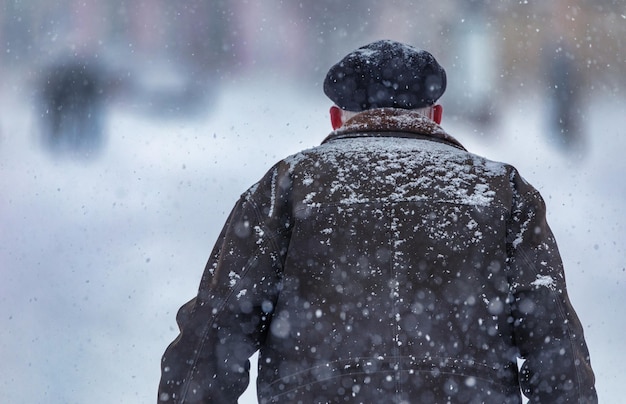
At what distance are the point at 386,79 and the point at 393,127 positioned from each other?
→ 9.6 inches

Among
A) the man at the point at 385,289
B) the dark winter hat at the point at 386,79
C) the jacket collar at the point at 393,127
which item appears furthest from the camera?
the dark winter hat at the point at 386,79

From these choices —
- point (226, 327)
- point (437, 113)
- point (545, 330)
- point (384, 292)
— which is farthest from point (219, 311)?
point (437, 113)

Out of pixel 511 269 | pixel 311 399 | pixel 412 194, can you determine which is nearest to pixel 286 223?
pixel 412 194

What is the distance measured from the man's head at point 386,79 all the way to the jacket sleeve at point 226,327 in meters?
0.64

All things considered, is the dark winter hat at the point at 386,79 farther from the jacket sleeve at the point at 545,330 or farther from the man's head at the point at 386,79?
the jacket sleeve at the point at 545,330

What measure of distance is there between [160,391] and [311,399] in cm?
46

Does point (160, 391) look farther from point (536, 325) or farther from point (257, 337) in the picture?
point (536, 325)

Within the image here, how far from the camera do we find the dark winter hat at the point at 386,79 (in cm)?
259

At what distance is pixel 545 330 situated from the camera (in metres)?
2.20

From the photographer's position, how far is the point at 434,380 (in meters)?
2.04

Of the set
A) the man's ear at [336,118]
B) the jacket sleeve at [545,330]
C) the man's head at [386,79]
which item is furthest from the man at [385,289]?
the man's ear at [336,118]

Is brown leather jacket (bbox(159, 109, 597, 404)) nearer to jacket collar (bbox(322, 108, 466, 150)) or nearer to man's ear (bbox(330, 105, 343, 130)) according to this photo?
jacket collar (bbox(322, 108, 466, 150))

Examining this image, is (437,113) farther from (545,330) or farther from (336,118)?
(545,330)

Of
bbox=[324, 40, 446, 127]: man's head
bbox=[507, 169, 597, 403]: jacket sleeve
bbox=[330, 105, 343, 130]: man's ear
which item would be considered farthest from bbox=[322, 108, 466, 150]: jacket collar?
bbox=[507, 169, 597, 403]: jacket sleeve
